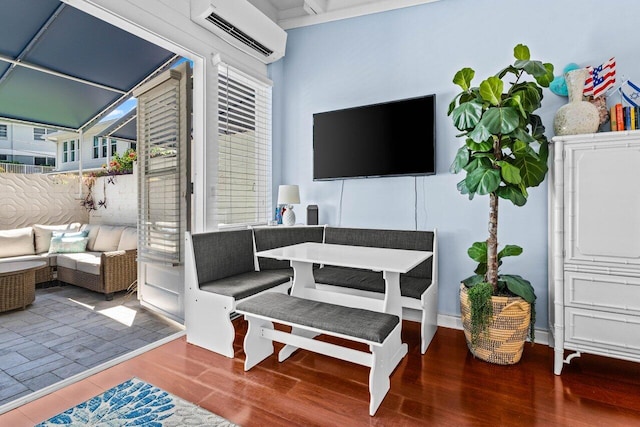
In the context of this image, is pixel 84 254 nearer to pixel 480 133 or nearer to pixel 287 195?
pixel 287 195

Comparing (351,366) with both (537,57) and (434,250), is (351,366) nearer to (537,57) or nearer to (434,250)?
(434,250)

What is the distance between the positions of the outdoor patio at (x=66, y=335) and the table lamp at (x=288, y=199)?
4.72 feet

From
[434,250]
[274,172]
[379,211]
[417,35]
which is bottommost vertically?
[434,250]

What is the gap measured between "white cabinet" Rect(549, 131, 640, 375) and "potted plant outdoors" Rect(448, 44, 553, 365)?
184 mm

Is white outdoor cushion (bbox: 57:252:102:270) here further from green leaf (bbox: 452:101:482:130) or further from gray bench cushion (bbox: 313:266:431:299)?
green leaf (bbox: 452:101:482:130)

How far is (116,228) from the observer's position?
4.48 m

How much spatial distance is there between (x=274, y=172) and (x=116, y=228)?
2.58 metres

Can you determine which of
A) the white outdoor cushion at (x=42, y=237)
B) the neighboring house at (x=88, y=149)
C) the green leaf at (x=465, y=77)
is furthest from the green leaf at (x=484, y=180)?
the neighboring house at (x=88, y=149)

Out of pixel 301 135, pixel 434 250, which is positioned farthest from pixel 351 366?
pixel 301 135

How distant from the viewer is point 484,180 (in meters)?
2.09

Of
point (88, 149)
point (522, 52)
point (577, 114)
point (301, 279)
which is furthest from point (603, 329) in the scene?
point (88, 149)

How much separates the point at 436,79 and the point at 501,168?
124 cm

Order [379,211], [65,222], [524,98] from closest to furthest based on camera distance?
[524,98] < [379,211] < [65,222]

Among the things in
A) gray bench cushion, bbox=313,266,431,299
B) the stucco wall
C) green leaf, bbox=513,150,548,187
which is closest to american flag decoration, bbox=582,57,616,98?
green leaf, bbox=513,150,548,187
